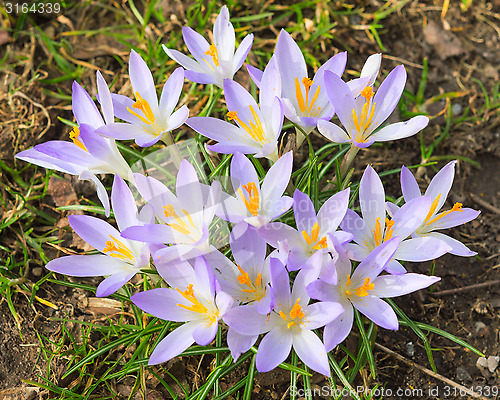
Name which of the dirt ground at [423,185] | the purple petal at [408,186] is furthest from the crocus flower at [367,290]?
the dirt ground at [423,185]

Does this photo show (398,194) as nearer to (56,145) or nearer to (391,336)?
(391,336)

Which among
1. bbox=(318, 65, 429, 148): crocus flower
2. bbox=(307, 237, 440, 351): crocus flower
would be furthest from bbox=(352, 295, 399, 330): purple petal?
bbox=(318, 65, 429, 148): crocus flower

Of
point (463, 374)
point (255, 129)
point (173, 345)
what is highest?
point (255, 129)

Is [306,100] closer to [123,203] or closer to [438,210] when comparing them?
[438,210]

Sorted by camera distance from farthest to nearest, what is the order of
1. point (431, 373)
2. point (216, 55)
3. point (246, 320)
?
point (431, 373) → point (216, 55) → point (246, 320)

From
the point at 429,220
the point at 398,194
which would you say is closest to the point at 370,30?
the point at 398,194

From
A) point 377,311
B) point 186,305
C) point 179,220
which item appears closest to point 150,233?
point 179,220

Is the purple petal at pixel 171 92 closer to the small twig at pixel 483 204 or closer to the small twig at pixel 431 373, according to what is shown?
the small twig at pixel 431 373

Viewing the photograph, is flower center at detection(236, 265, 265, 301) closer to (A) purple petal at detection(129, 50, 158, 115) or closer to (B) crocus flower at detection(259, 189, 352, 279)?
(B) crocus flower at detection(259, 189, 352, 279)
